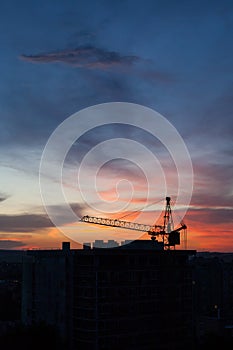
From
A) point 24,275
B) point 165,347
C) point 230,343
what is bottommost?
point 165,347

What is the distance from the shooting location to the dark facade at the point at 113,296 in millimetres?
54344

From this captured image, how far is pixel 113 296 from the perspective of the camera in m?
55.4

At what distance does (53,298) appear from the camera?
57812mm

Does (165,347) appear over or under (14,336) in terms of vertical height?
under

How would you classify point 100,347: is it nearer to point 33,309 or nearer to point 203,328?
point 33,309

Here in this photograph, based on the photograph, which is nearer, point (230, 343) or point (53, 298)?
point (230, 343)

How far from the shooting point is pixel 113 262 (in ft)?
185

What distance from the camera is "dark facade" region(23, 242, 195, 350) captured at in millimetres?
54344

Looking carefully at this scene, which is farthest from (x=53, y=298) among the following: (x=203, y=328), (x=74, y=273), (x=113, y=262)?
(x=203, y=328)

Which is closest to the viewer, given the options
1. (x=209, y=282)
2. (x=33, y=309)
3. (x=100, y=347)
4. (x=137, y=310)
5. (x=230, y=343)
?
(x=230, y=343)

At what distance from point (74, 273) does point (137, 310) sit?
8.15 metres

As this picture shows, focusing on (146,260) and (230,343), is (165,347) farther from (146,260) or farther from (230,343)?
(230,343)

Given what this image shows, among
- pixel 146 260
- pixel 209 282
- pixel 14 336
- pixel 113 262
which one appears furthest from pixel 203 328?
pixel 209 282

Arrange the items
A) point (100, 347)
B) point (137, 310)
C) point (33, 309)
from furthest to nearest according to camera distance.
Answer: point (33, 309)
point (137, 310)
point (100, 347)
